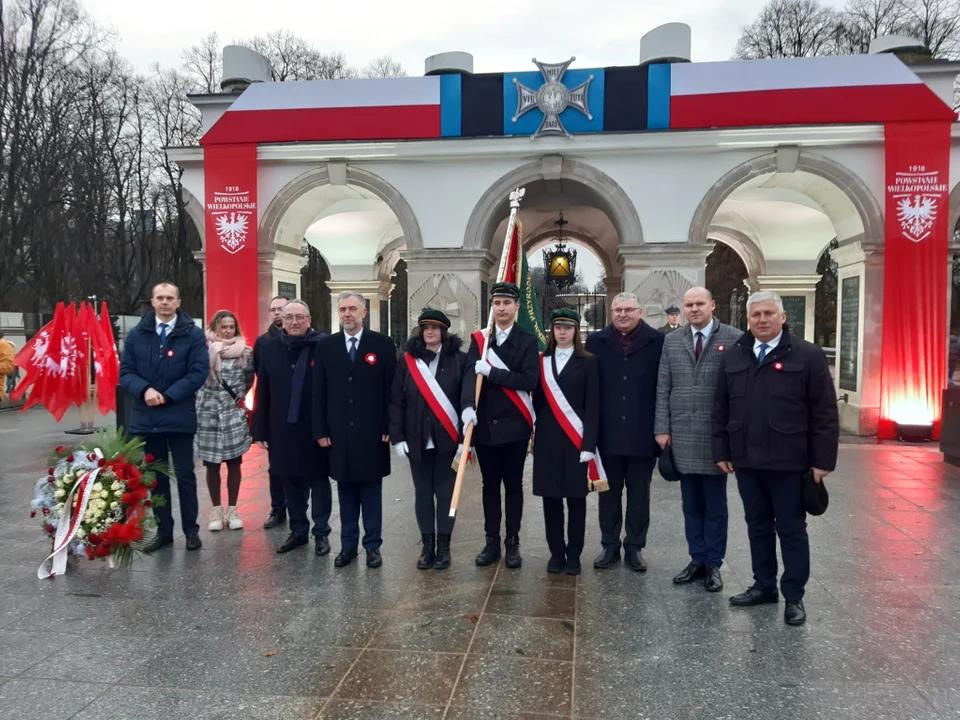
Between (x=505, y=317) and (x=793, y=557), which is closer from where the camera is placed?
(x=793, y=557)

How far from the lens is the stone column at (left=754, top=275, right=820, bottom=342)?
13.7m

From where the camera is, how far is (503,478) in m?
4.49

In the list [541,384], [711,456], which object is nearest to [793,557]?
[711,456]

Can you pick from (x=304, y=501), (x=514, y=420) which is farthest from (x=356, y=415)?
(x=514, y=420)

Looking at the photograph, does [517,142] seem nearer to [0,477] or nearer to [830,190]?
[830,190]

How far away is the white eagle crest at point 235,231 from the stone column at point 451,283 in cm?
259

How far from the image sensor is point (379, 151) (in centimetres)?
1073

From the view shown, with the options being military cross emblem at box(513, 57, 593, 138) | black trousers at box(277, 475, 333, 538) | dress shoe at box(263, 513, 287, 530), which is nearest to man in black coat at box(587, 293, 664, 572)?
black trousers at box(277, 475, 333, 538)

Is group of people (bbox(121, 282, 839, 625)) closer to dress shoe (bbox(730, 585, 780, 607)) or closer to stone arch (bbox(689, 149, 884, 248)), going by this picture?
dress shoe (bbox(730, 585, 780, 607))

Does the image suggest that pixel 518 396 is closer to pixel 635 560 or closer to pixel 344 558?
pixel 635 560

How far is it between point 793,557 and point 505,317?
2.07 metres

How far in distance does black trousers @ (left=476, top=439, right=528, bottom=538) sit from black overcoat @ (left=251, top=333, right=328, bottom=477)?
1.16 metres

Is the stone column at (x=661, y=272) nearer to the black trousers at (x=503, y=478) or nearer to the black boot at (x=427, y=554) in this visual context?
the black trousers at (x=503, y=478)

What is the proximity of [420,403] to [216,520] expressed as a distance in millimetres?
2104
